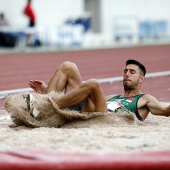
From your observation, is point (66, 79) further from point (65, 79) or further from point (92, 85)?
point (92, 85)

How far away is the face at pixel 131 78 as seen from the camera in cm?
718

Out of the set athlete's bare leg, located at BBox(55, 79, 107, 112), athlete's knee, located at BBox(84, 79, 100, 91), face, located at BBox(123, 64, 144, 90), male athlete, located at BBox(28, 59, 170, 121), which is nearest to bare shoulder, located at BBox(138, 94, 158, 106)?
male athlete, located at BBox(28, 59, 170, 121)

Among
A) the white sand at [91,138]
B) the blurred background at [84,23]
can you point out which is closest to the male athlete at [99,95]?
the white sand at [91,138]

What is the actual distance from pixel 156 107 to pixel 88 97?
2.30 feet

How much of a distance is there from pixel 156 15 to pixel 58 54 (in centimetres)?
1028

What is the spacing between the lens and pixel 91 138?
5938mm

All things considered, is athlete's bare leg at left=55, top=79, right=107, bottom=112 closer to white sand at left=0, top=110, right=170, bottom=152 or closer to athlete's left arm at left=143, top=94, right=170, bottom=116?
white sand at left=0, top=110, right=170, bottom=152

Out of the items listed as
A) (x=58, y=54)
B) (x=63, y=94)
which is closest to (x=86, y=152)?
(x=63, y=94)

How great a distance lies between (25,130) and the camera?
658cm

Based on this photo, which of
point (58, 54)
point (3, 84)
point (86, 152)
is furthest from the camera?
point (58, 54)

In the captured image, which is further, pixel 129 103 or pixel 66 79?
pixel 66 79

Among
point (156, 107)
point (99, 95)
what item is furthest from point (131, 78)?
point (99, 95)

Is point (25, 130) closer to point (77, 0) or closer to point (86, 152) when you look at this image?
point (86, 152)

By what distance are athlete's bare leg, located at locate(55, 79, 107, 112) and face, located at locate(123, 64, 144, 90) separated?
1.49 ft
